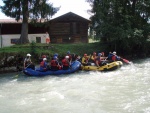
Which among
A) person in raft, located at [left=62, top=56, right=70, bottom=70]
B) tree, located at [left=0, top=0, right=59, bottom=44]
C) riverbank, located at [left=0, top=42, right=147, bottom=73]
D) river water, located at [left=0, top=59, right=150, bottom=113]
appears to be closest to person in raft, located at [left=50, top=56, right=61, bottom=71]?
person in raft, located at [left=62, top=56, right=70, bottom=70]

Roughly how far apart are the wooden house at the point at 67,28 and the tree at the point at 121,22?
5.24 m

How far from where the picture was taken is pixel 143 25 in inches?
1077

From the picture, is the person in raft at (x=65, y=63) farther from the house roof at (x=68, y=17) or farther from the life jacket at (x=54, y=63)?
the house roof at (x=68, y=17)

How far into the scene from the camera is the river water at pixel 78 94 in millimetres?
10508

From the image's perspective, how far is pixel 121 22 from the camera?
25844mm

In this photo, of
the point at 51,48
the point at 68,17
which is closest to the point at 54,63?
the point at 51,48

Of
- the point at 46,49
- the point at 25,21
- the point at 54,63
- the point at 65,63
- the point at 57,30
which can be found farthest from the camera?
the point at 57,30

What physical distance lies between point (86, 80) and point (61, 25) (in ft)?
59.3

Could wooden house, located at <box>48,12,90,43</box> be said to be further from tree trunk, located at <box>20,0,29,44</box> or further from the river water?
the river water

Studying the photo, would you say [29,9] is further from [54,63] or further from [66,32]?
[66,32]

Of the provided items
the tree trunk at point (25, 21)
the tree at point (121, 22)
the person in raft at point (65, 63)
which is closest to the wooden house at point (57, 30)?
the tree trunk at point (25, 21)

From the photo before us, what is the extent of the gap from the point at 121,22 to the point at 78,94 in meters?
14.9

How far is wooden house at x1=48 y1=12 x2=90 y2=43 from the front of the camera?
32.9m

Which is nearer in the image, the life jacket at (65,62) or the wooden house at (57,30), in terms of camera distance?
the life jacket at (65,62)
